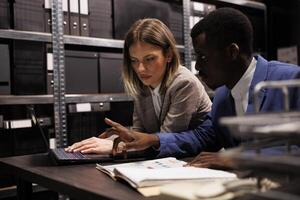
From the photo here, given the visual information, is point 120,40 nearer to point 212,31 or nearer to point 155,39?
point 155,39

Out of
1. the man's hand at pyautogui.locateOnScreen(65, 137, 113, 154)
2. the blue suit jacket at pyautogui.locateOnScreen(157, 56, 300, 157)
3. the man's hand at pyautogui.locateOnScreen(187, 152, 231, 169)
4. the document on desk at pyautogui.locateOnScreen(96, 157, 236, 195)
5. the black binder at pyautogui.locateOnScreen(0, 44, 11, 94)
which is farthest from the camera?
the black binder at pyautogui.locateOnScreen(0, 44, 11, 94)

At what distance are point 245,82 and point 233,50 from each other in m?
0.12

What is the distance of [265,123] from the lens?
447 mm

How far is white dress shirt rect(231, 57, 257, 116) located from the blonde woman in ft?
0.59

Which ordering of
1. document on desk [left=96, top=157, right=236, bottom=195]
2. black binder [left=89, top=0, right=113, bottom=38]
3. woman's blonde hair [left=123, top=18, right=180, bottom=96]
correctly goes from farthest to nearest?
1. black binder [left=89, top=0, right=113, bottom=38]
2. woman's blonde hair [left=123, top=18, right=180, bottom=96]
3. document on desk [left=96, top=157, right=236, bottom=195]

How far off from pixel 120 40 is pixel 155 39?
32.7 inches

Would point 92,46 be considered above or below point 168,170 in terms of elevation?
above

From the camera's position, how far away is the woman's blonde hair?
146 centimetres

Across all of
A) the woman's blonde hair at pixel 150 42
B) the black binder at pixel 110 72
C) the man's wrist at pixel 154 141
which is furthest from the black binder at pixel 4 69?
the man's wrist at pixel 154 141

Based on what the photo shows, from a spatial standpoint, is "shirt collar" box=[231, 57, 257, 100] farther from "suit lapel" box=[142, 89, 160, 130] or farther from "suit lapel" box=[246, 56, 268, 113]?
"suit lapel" box=[142, 89, 160, 130]

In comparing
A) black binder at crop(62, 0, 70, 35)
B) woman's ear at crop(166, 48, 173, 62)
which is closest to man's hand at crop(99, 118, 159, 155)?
woman's ear at crop(166, 48, 173, 62)

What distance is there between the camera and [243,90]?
47.4 inches

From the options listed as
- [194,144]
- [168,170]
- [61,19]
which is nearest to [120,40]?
[61,19]

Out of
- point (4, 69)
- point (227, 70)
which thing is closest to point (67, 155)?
point (227, 70)
